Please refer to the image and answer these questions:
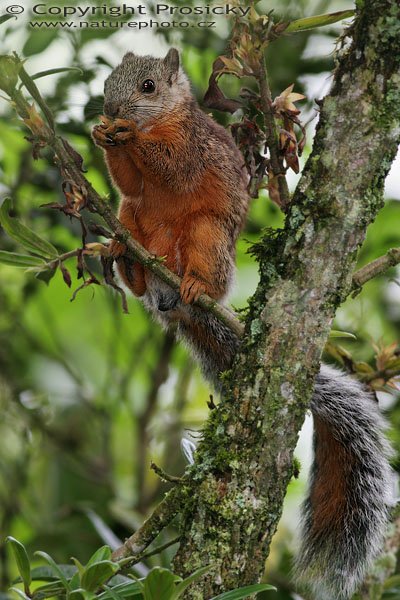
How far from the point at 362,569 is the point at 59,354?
2.39m

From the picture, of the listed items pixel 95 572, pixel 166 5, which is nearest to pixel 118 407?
pixel 166 5

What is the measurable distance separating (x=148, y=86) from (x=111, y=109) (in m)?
0.26

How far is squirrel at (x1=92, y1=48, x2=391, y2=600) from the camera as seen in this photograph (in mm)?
2268

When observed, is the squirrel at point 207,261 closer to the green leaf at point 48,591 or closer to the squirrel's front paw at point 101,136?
the squirrel's front paw at point 101,136

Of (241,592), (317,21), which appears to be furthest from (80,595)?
(317,21)

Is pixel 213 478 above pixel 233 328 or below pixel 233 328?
below

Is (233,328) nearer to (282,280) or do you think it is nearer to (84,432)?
(282,280)

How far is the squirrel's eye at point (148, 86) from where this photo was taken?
9.56 feet

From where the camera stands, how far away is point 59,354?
4219 mm

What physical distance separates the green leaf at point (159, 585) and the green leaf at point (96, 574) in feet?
0.23

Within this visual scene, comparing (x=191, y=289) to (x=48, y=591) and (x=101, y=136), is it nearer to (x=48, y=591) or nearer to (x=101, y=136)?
(x=101, y=136)

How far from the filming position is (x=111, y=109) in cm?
272

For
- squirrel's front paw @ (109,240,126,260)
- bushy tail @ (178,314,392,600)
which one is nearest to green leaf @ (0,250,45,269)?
squirrel's front paw @ (109,240,126,260)

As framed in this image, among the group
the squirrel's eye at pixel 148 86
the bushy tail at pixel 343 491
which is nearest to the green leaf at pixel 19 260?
the bushy tail at pixel 343 491
